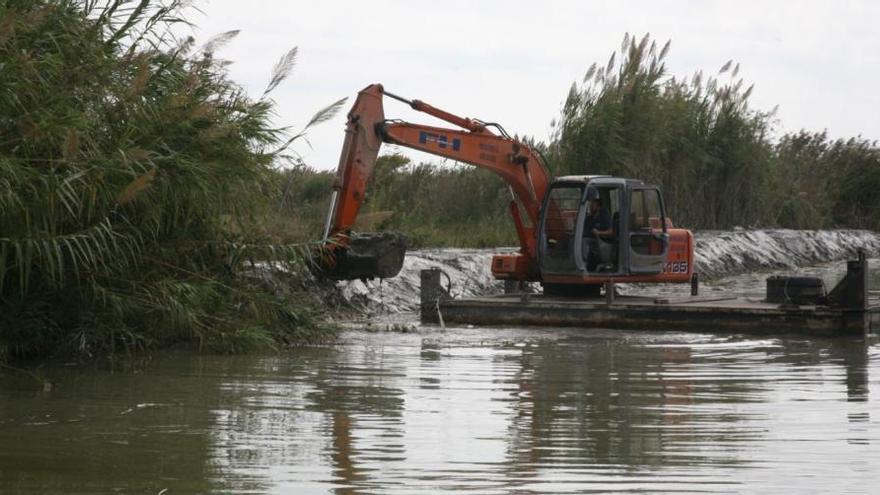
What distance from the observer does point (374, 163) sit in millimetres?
17203

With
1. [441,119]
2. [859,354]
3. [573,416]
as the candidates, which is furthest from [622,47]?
[573,416]

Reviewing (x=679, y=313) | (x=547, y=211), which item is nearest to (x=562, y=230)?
(x=547, y=211)

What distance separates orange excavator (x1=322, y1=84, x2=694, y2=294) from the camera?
55.6 feet

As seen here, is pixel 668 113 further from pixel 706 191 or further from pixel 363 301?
pixel 363 301

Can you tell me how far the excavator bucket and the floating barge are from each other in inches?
36.2

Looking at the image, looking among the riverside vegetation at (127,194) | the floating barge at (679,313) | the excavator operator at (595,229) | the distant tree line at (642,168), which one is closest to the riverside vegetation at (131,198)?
the riverside vegetation at (127,194)

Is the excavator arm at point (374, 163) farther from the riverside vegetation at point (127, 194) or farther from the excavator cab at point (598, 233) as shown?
the riverside vegetation at point (127, 194)

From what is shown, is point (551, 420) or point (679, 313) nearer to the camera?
point (551, 420)

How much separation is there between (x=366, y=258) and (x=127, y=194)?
5.43m

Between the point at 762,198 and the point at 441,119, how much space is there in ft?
46.8

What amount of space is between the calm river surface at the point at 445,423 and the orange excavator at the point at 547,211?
3.45 m

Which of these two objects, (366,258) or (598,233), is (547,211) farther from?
(366,258)

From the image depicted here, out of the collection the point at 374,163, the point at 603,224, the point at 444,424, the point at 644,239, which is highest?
the point at 374,163

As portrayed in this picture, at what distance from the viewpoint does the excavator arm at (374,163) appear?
53.8 feet
